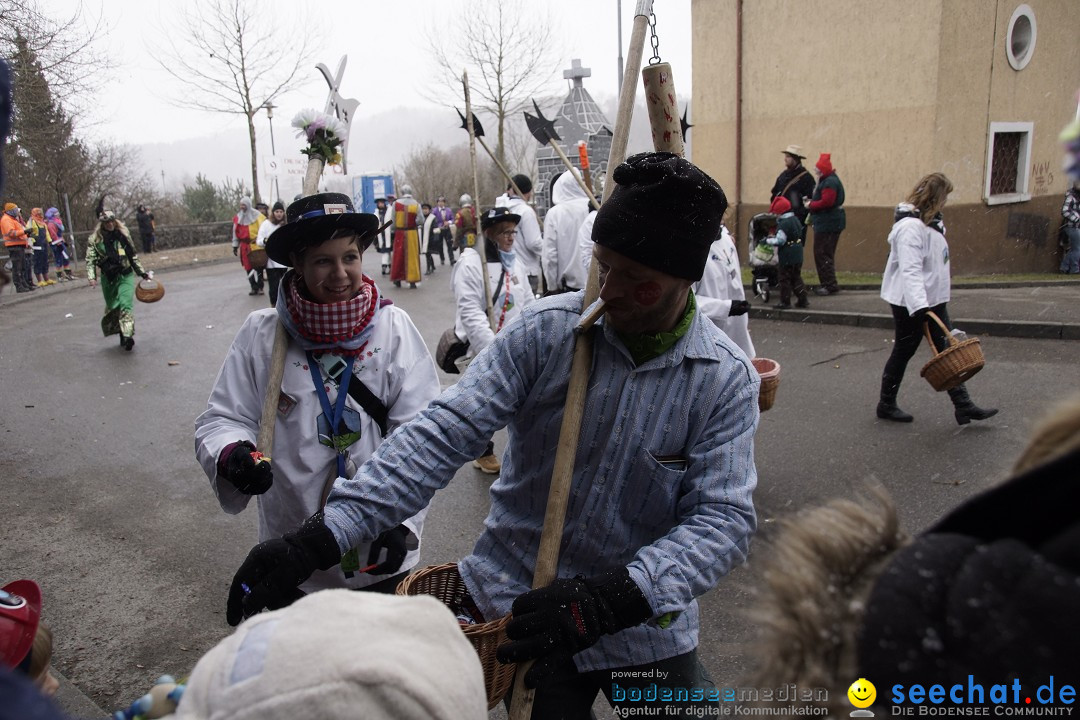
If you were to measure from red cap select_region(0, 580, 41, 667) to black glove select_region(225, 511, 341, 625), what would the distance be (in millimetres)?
470

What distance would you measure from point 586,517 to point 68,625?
3358 millimetres

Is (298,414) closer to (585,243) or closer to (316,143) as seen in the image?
(316,143)

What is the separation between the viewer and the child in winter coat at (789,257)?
37.1 feet

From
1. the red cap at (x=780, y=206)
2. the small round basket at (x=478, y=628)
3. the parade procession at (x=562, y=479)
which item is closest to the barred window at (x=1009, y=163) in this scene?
the parade procession at (x=562, y=479)

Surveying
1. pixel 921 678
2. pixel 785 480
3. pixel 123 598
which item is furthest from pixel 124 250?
pixel 921 678

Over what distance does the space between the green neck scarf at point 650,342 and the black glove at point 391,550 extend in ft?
3.20

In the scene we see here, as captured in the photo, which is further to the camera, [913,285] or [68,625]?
[913,285]

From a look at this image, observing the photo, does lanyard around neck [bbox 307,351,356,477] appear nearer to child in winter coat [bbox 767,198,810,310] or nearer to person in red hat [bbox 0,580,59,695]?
person in red hat [bbox 0,580,59,695]

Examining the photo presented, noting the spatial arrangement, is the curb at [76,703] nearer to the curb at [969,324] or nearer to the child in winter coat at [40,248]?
the curb at [969,324]

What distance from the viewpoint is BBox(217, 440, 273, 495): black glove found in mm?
2396

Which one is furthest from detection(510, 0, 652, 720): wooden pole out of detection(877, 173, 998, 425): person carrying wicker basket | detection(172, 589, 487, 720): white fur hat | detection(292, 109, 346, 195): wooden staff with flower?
detection(877, 173, 998, 425): person carrying wicker basket

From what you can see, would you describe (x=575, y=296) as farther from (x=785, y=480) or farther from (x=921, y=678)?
(x=785, y=480)

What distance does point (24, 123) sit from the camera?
14172 mm

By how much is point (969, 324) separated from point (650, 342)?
9017mm
